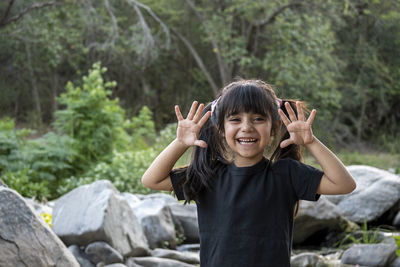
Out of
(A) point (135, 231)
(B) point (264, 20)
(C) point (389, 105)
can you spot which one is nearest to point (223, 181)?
(A) point (135, 231)

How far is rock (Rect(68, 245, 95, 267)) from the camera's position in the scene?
4.55 m

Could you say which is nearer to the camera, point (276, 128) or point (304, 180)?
point (304, 180)

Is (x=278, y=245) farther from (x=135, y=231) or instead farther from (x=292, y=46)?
(x=292, y=46)

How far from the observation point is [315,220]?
20.5 ft

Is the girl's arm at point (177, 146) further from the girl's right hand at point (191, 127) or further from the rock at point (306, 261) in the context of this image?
the rock at point (306, 261)

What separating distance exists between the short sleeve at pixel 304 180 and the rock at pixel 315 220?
13.6 ft

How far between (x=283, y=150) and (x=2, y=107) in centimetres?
1606

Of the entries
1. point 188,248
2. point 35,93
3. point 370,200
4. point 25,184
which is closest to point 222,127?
point 188,248

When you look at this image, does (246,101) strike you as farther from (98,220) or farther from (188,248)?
(188,248)

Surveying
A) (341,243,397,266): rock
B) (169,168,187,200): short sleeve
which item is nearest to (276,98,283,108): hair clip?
(169,168,187,200): short sleeve

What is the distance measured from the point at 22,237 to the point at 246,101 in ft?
5.30

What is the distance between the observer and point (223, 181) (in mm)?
2123

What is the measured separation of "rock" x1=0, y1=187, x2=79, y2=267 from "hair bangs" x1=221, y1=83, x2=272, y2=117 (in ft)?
4.93

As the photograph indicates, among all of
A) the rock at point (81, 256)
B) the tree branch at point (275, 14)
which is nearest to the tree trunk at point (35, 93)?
the tree branch at point (275, 14)
